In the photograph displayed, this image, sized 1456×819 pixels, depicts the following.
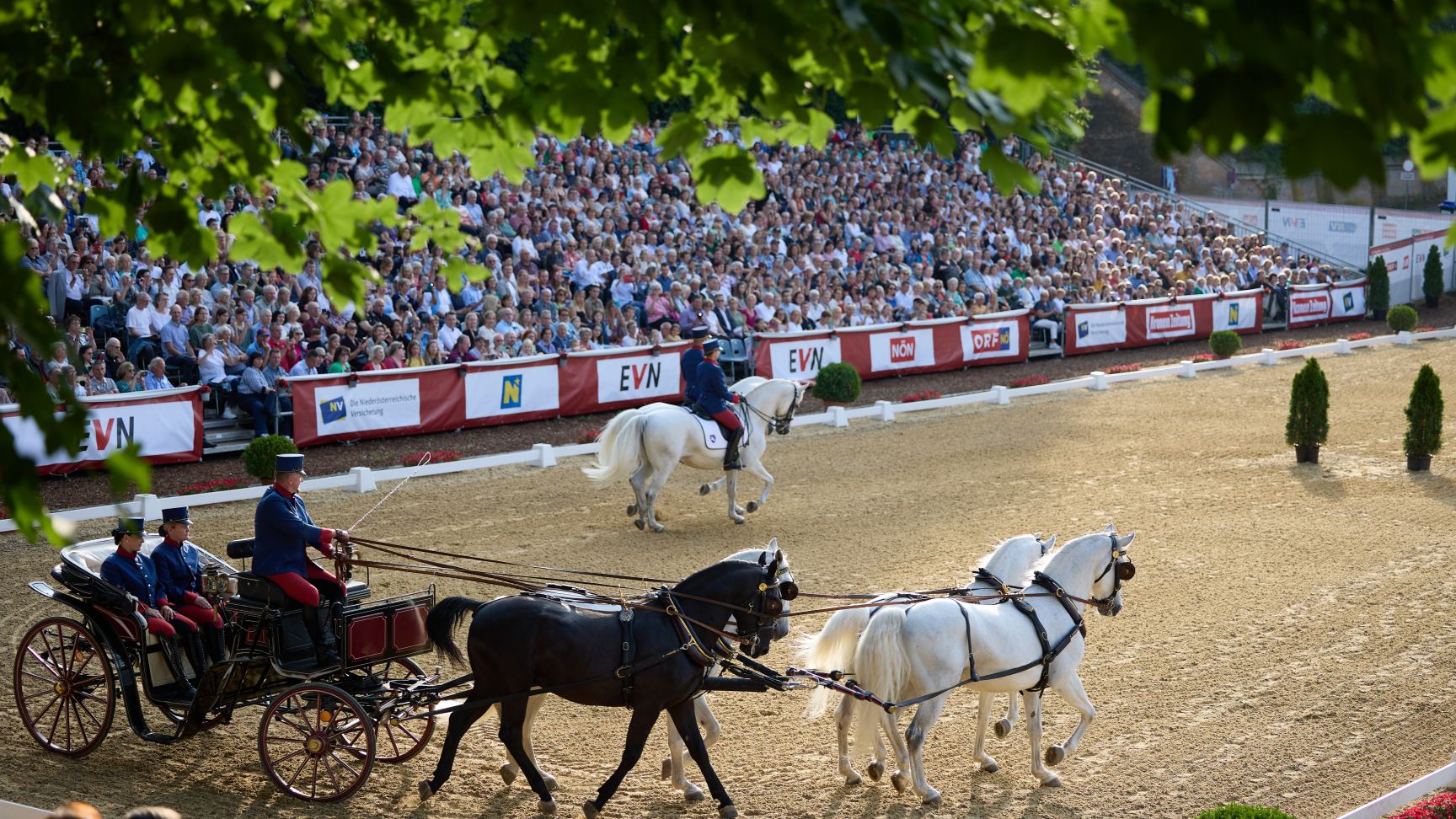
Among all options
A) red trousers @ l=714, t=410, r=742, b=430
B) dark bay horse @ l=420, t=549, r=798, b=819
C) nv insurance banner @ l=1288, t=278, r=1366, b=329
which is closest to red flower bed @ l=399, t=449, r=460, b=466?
red trousers @ l=714, t=410, r=742, b=430

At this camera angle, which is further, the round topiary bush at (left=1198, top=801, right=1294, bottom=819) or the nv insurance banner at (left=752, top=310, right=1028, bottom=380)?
the nv insurance banner at (left=752, top=310, right=1028, bottom=380)

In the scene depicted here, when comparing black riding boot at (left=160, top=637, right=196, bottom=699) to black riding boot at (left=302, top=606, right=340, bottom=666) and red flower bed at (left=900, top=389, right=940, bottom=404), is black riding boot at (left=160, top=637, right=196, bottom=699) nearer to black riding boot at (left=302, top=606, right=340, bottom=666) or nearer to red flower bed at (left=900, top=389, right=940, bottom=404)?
black riding boot at (left=302, top=606, right=340, bottom=666)

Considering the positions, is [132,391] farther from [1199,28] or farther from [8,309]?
[1199,28]

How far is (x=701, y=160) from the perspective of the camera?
5164 mm

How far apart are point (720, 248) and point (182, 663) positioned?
1951 cm

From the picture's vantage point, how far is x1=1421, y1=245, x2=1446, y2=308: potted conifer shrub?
119ft

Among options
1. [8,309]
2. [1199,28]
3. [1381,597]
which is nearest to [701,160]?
[1199,28]

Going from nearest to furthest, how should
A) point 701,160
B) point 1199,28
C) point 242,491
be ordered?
1. point 1199,28
2. point 701,160
3. point 242,491

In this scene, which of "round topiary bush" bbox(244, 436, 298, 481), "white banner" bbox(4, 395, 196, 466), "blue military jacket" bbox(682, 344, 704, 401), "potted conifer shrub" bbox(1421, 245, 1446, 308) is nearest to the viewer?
"blue military jacket" bbox(682, 344, 704, 401)

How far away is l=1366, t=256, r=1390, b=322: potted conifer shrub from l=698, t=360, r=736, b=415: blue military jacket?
26016 mm

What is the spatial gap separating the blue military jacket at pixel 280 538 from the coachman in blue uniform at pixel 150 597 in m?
0.65

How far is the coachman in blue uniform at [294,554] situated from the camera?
27.7 ft

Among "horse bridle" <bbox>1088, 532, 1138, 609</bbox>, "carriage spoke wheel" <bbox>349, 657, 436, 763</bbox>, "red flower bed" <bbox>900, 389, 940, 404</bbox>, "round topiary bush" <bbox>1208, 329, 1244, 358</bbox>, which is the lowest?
"carriage spoke wheel" <bbox>349, 657, 436, 763</bbox>

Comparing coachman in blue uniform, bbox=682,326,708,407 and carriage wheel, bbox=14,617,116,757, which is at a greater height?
coachman in blue uniform, bbox=682,326,708,407
